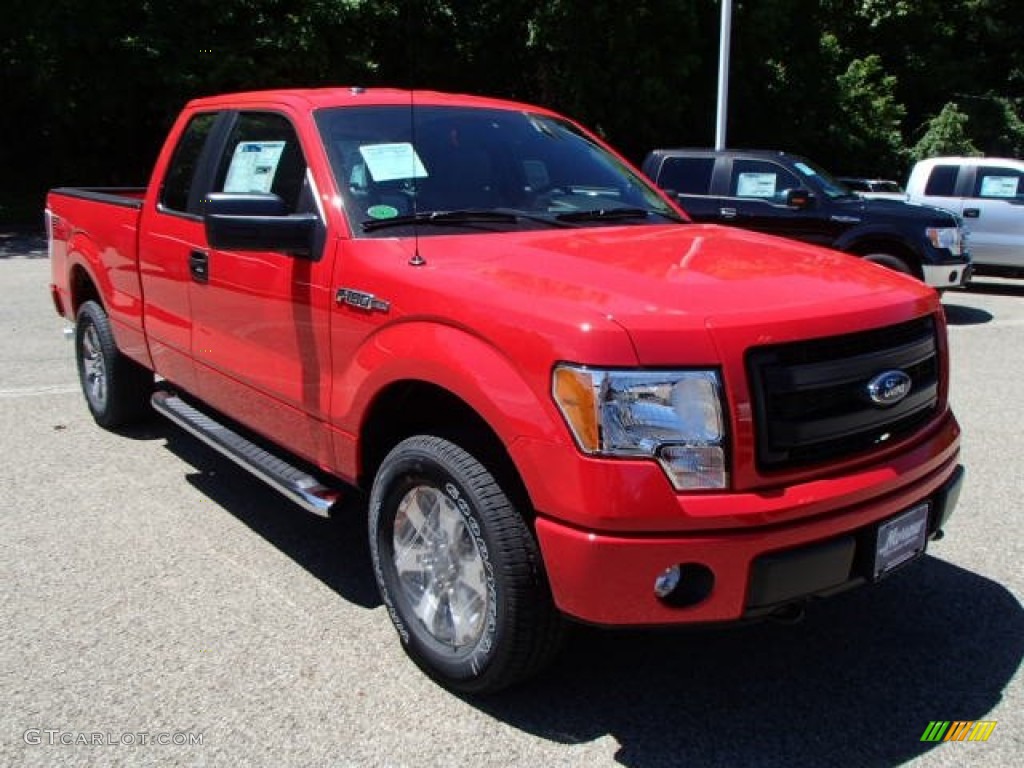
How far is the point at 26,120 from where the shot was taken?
23125 millimetres

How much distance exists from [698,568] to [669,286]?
828 millimetres

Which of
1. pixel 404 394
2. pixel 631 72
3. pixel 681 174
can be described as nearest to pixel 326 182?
pixel 404 394

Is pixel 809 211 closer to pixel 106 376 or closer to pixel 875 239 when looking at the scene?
pixel 875 239

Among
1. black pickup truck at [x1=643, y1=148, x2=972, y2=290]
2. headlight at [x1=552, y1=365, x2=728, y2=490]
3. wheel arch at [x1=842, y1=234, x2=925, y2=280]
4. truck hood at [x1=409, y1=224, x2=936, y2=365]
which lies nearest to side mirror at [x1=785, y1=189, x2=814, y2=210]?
black pickup truck at [x1=643, y1=148, x2=972, y2=290]

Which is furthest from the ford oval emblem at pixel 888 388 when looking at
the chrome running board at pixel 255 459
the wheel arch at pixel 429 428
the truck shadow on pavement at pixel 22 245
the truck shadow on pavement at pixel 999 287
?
the truck shadow on pavement at pixel 22 245

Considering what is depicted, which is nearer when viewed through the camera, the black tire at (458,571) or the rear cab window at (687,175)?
the black tire at (458,571)

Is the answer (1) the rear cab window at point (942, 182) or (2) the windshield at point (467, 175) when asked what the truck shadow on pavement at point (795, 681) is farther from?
(1) the rear cab window at point (942, 182)

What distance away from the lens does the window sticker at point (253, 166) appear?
396 cm

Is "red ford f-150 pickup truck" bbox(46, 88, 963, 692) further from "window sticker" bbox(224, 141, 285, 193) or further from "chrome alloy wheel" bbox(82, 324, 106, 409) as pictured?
"chrome alloy wheel" bbox(82, 324, 106, 409)

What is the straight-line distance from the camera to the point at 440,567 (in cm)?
309

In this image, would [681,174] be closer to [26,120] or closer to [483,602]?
[483,602]

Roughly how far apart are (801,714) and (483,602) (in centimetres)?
107

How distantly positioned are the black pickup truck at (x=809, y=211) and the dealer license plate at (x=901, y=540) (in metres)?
7.48

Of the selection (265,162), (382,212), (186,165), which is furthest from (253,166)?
(382,212)
